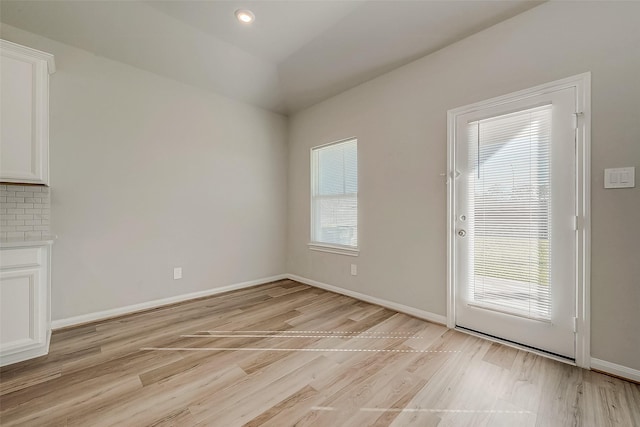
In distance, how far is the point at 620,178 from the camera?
1671 millimetres

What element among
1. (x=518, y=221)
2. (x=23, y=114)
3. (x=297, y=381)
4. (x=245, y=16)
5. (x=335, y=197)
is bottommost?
(x=297, y=381)

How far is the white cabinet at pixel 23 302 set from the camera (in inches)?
70.9

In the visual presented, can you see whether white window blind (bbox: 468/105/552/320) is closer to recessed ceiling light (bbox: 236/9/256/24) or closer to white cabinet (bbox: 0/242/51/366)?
recessed ceiling light (bbox: 236/9/256/24)

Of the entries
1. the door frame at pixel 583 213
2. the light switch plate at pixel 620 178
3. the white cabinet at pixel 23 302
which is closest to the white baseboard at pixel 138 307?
the white cabinet at pixel 23 302

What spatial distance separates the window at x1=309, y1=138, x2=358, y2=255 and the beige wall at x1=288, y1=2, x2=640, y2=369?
136 millimetres

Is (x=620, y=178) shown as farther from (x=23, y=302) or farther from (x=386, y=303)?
(x=23, y=302)

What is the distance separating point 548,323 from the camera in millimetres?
1924

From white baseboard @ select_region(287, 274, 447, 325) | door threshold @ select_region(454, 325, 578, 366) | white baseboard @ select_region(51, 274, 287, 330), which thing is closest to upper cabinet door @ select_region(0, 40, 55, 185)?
white baseboard @ select_region(51, 274, 287, 330)

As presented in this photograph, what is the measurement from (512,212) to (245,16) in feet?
9.62

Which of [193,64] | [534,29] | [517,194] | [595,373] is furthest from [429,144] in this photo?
[193,64]

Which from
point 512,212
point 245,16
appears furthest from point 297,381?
point 245,16

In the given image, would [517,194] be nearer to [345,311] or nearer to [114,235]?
[345,311]

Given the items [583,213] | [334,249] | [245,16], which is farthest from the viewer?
[334,249]

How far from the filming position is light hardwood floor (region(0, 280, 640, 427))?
139 cm
